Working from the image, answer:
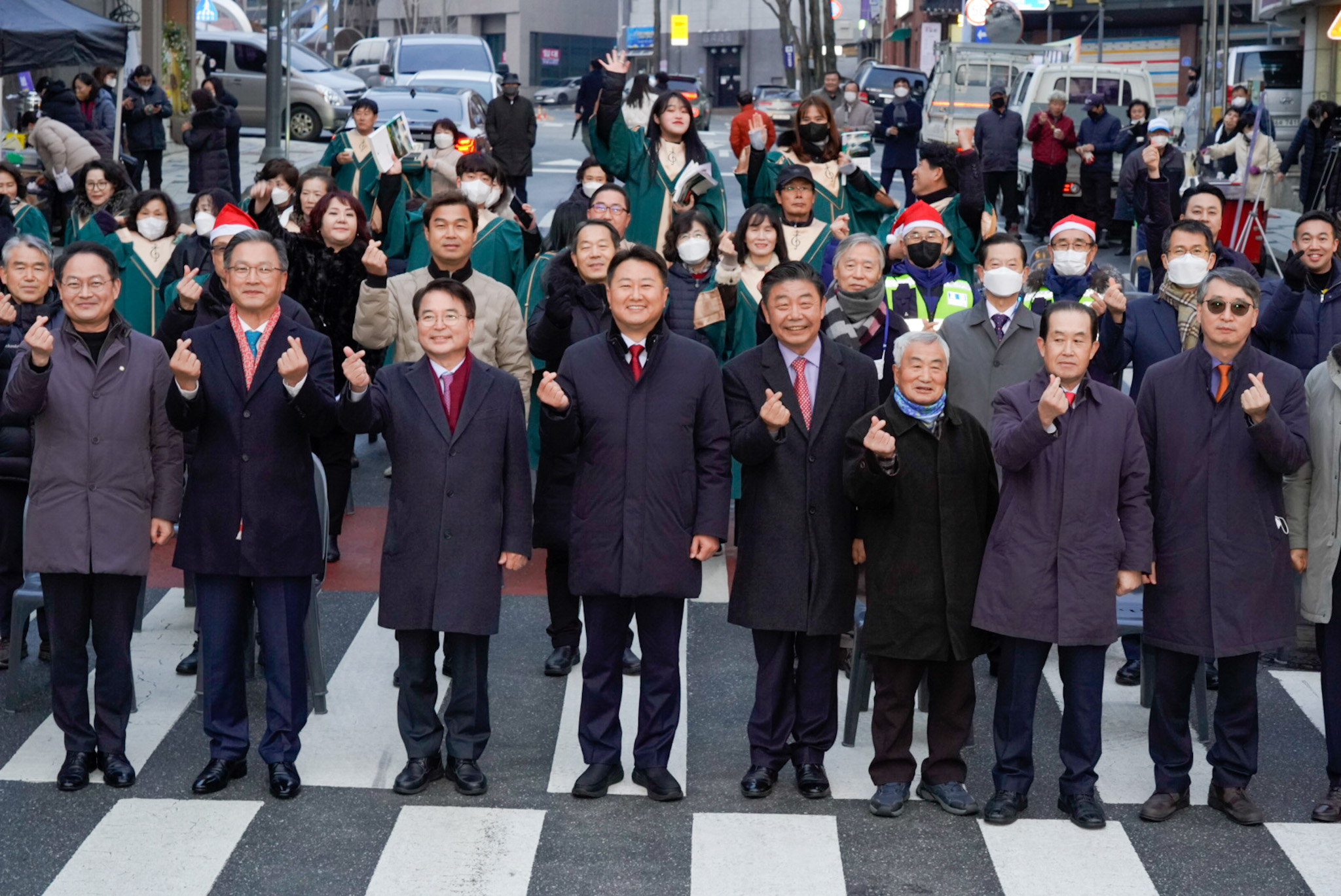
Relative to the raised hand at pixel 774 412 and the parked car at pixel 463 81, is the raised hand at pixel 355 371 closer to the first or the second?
the raised hand at pixel 774 412

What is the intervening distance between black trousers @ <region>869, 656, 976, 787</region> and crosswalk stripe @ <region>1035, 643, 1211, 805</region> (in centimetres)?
47

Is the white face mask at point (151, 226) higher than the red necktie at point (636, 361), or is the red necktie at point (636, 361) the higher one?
the white face mask at point (151, 226)

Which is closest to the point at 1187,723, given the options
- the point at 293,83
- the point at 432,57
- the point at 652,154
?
the point at 652,154

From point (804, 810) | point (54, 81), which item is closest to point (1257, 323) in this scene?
point (804, 810)

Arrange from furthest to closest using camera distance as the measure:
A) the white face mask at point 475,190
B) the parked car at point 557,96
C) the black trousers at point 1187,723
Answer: the parked car at point 557,96
the white face mask at point 475,190
the black trousers at point 1187,723

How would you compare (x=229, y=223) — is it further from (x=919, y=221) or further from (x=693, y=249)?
(x=919, y=221)

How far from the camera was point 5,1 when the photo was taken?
16.2 meters

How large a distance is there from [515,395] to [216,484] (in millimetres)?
1109

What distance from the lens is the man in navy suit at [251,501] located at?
6035mm

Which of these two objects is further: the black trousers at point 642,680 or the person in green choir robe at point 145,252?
the person in green choir robe at point 145,252

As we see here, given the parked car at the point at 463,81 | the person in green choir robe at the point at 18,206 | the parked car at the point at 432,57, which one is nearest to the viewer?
the person in green choir robe at the point at 18,206

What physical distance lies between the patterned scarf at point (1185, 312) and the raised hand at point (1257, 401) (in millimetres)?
1774

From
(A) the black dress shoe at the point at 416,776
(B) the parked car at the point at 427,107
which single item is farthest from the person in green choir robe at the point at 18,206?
(B) the parked car at the point at 427,107

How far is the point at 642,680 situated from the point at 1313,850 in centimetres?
238
